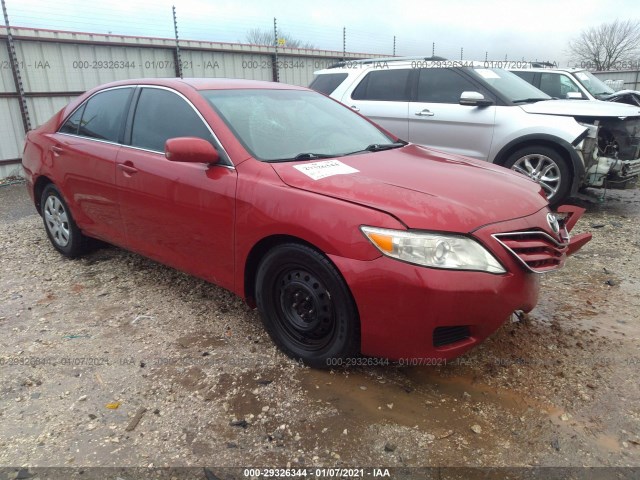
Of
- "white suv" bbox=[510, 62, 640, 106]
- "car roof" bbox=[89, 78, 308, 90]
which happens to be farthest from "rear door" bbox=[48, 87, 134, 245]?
"white suv" bbox=[510, 62, 640, 106]

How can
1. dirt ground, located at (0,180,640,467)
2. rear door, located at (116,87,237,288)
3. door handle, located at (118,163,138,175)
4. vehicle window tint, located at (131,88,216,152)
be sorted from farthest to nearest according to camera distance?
door handle, located at (118,163,138,175)
vehicle window tint, located at (131,88,216,152)
rear door, located at (116,87,237,288)
dirt ground, located at (0,180,640,467)

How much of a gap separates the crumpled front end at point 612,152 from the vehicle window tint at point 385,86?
225cm

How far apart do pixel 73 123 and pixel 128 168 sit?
1.21 m

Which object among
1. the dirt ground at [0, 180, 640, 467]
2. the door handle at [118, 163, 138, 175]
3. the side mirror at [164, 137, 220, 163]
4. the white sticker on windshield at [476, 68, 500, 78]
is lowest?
the dirt ground at [0, 180, 640, 467]

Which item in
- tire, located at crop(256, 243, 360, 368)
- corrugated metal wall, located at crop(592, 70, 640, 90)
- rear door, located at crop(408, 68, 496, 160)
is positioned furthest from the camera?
corrugated metal wall, located at crop(592, 70, 640, 90)

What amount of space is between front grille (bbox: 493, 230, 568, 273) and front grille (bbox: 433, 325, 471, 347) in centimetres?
44

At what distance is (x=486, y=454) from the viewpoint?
213cm

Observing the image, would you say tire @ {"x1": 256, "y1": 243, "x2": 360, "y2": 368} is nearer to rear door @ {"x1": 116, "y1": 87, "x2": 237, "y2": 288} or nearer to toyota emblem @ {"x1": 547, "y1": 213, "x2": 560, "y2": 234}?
rear door @ {"x1": 116, "y1": 87, "x2": 237, "y2": 288}

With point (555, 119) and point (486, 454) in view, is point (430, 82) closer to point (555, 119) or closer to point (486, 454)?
point (555, 119)

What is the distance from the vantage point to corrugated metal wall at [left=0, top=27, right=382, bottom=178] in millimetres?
8266

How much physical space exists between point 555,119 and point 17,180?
27.8ft

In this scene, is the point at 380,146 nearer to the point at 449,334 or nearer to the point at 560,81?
the point at 449,334

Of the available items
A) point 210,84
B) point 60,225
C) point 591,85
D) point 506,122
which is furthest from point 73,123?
point 591,85

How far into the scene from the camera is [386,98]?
263 inches
